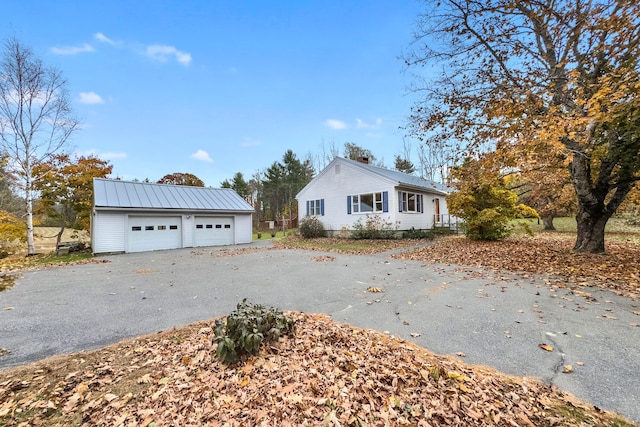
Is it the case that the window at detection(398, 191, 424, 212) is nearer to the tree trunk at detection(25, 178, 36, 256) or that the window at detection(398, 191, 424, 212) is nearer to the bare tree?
the bare tree

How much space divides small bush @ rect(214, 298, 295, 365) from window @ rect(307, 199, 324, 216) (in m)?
16.6

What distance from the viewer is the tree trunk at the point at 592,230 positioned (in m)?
8.72

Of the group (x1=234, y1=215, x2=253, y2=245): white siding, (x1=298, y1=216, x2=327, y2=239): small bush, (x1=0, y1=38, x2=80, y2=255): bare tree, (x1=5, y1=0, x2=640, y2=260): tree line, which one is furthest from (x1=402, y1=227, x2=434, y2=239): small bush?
(x1=0, y1=38, x2=80, y2=255): bare tree

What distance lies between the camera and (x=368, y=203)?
57.1 ft

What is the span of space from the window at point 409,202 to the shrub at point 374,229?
128cm

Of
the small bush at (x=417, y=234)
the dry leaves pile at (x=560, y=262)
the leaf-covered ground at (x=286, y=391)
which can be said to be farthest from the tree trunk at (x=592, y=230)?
the leaf-covered ground at (x=286, y=391)

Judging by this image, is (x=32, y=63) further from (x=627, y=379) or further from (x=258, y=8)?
(x=627, y=379)

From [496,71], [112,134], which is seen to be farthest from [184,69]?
[496,71]

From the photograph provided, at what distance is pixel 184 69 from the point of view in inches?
490

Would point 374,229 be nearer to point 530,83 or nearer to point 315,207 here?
point 315,207

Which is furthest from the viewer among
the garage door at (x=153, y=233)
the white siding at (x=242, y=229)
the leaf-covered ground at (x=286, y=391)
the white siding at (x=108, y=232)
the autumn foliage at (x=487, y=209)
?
the white siding at (x=242, y=229)

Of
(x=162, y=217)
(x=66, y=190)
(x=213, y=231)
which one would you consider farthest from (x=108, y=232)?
(x=213, y=231)

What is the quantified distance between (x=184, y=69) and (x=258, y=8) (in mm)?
5004

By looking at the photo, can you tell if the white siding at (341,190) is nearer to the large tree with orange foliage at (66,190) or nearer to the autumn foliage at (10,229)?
the large tree with orange foliage at (66,190)
